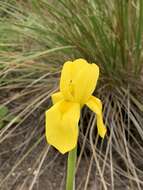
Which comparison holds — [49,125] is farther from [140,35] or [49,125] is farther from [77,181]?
[140,35]

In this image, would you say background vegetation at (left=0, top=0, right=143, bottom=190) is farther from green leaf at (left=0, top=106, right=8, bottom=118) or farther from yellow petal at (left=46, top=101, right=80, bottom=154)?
yellow petal at (left=46, top=101, right=80, bottom=154)

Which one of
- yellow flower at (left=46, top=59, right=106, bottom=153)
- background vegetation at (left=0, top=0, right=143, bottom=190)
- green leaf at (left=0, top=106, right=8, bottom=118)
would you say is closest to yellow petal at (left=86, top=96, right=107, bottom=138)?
yellow flower at (left=46, top=59, right=106, bottom=153)

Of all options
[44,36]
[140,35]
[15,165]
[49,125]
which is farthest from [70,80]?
[44,36]

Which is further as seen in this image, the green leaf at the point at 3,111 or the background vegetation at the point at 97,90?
the green leaf at the point at 3,111

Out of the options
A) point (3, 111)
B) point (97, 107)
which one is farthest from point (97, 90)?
point (97, 107)

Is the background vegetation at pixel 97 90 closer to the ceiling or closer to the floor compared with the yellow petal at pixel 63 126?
closer to the floor

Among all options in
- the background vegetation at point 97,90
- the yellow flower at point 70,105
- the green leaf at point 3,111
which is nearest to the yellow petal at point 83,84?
the yellow flower at point 70,105

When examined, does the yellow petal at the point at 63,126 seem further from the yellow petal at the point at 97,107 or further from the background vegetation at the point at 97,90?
the background vegetation at the point at 97,90
